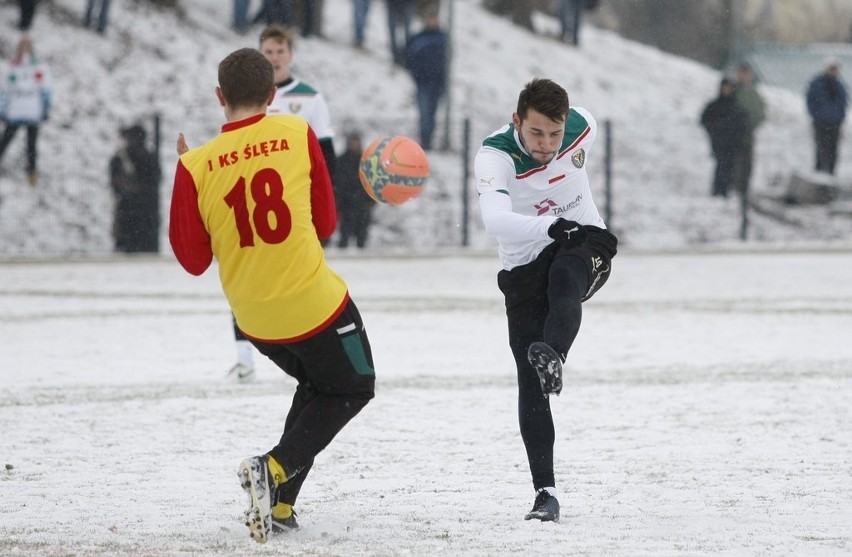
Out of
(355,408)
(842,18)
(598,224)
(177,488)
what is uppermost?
(842,18)

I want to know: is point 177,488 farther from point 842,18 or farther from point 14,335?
point 842,18

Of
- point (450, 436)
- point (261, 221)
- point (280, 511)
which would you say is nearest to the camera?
point (261, 221)

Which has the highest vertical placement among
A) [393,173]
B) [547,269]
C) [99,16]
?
[99,16]

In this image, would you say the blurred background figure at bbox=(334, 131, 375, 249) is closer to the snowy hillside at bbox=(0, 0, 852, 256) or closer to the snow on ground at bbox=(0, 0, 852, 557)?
the snow on ground at bbox=(0, 0, 852, 557)

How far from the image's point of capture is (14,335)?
12.0 metres

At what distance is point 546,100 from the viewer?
5.58m

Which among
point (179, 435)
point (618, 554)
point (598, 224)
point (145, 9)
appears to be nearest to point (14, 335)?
point (179, 435)

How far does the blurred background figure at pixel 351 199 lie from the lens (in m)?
20.5

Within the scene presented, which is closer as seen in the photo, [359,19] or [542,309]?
[542,309]

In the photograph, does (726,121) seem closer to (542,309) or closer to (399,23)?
(399,23)

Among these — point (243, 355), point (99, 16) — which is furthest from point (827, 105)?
point (243, 355)

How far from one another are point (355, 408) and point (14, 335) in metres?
7.20

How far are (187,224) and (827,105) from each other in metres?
20.9

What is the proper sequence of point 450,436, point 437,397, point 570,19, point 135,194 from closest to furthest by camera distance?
point 450,436 < point 437,397 < point 135,194 < point 570,19
